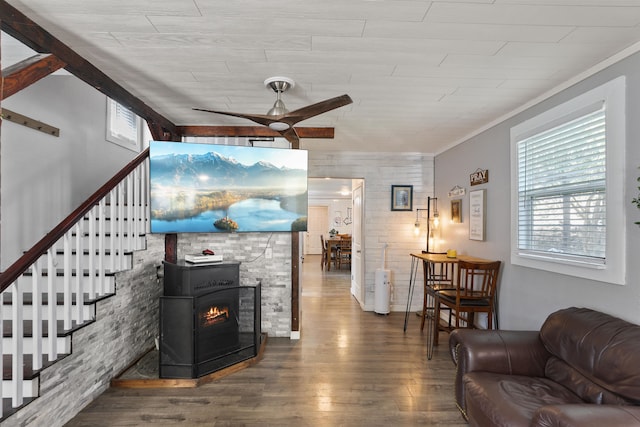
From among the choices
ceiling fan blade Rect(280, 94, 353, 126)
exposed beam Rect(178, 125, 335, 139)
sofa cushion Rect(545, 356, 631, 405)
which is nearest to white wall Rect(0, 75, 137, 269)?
exposed beam Rect(178, 125, 335, 139)

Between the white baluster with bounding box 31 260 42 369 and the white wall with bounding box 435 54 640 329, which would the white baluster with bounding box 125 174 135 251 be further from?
the white wall with bounding box 435 54 640 329

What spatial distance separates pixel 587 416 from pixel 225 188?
9.63ft

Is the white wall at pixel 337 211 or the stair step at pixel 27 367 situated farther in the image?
the white wall at pixel 337 211

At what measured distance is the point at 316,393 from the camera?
2.53 meters

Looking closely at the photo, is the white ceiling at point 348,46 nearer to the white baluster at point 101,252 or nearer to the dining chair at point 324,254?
the white baluster at point 101,252

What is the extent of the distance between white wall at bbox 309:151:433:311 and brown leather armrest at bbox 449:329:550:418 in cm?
263

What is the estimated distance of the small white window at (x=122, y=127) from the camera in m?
3.92

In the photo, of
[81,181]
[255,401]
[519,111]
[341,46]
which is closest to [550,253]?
[519,111]

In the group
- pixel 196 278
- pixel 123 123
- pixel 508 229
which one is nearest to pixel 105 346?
pixel 196 278

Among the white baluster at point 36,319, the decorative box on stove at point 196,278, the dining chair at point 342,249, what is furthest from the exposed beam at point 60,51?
the dining chair at point 342,249

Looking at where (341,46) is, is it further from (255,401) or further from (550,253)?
(255,401)

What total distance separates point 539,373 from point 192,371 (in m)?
2.69

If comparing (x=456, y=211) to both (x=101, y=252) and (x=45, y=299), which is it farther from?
(x=45, y=299)

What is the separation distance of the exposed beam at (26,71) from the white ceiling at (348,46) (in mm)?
158
